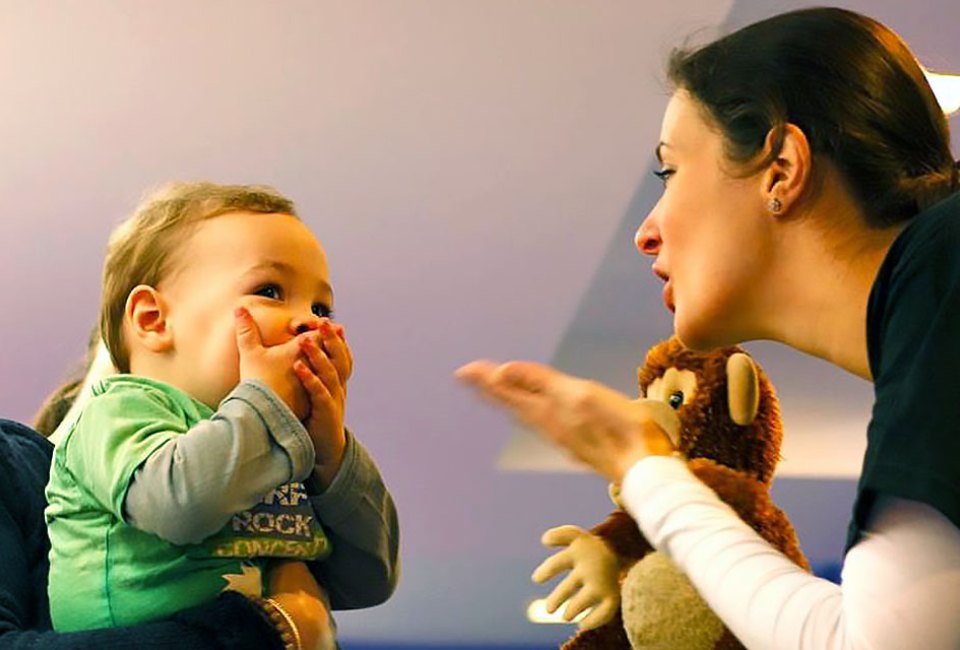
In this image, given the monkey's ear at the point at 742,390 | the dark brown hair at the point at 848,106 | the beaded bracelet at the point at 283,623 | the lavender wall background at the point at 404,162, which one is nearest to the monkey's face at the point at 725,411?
the monkey's ear at the point at 742,390

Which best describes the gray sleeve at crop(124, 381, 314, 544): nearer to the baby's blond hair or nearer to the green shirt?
the green shirt

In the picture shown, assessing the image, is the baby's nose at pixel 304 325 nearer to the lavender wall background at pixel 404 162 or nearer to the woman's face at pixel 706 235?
the woman's face at pixel 706 235

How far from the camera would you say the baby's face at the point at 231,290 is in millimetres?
1042

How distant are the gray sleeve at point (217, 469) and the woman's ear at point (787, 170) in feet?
1.35

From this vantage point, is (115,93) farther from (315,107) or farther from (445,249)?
(445,249)

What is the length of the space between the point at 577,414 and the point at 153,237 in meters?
0.43

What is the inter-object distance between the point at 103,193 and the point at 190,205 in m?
1.56

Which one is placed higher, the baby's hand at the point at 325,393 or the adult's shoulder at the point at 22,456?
the baby's hand at the point at 325,393

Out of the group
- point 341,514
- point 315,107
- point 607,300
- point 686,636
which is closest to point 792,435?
point 607,300

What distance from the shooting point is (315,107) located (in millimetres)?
2541

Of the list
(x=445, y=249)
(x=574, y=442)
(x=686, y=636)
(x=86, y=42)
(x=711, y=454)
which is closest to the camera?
(x=574, y=442)

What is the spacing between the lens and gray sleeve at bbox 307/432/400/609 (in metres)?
1.04

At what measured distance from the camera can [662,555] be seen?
1.31 metres

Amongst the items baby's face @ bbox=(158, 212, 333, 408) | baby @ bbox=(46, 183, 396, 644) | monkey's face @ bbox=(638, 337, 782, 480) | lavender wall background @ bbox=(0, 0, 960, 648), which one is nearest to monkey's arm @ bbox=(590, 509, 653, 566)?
monkey's face @ bbox=(638, 337, 782, 480)
